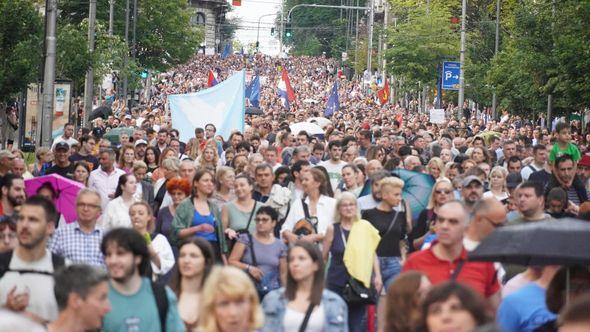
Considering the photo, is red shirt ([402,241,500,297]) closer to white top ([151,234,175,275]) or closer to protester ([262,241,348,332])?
protester ([262,241,348,332])

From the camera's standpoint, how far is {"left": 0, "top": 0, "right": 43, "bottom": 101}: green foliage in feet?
103

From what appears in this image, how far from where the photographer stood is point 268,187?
53.1 ft

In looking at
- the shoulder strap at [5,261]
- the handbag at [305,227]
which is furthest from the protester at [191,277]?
the handbag at [305,227]

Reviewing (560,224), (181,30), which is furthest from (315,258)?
(181,30)

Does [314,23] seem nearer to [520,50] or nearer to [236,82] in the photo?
[520,50]

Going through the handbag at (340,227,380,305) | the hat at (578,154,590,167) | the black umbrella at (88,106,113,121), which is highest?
the black umbrella at (88,106,113,121)

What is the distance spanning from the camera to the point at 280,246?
43.0 feet

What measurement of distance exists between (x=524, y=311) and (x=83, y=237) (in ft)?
12.0

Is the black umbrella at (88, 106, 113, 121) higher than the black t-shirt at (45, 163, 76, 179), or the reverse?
the black umbrella at (88, 106, 113, 121)

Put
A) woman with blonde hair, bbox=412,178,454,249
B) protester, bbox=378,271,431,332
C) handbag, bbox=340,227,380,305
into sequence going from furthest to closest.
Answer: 1. woman with blonde hair, bbox=412,178,454,249
2. handbag, bbox=340,227,380,305
3. protester, bbox=378,271,431,332

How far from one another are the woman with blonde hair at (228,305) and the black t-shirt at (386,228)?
600 centimetres

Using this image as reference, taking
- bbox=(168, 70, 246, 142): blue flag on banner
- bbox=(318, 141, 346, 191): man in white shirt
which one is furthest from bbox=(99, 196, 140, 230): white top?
bbox=(168, 70, 246, 142): blue flag on banner

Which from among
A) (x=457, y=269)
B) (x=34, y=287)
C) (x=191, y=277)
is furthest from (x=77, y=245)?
(x=457, y=269)

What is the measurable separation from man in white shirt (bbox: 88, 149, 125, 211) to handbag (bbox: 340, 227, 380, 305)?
537cm
